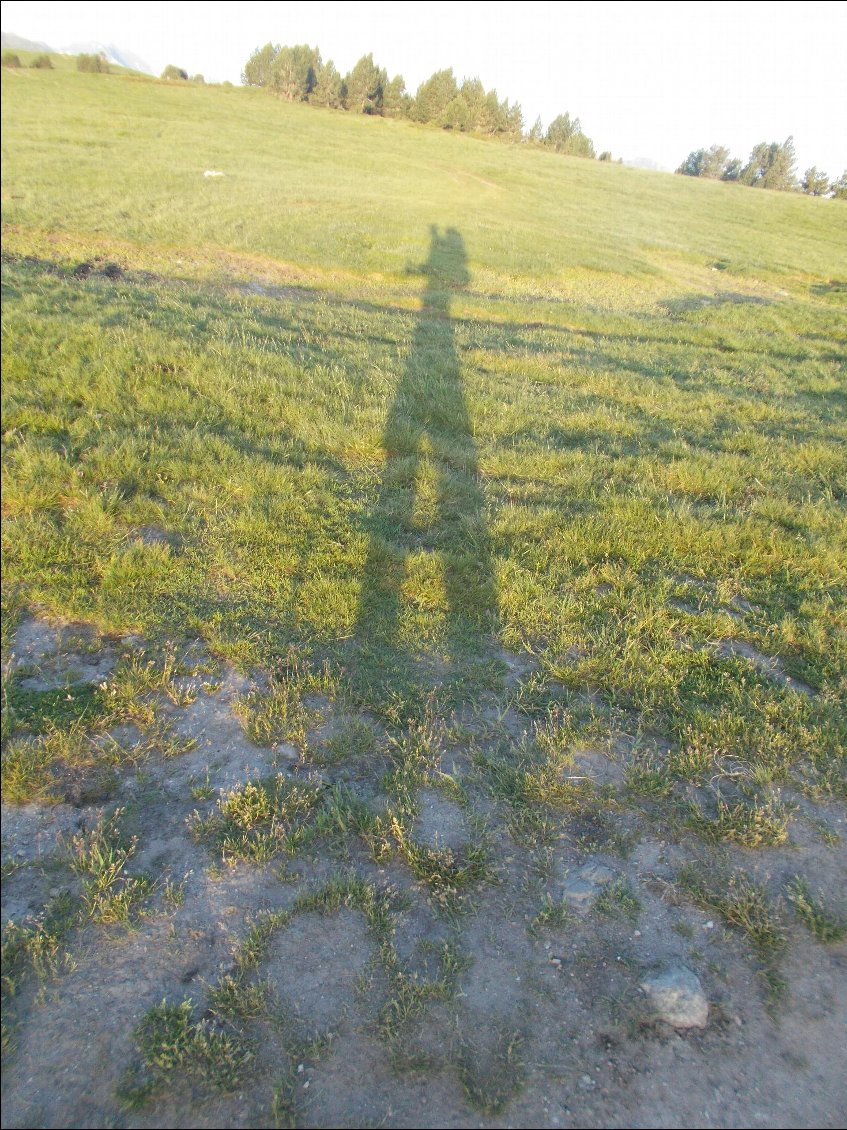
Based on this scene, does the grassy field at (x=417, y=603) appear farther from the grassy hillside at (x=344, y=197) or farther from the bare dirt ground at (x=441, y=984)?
the grassy hillside at (x=344, y=197)

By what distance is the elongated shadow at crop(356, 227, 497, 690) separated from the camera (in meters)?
4.54

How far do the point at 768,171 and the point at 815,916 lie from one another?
387 feet

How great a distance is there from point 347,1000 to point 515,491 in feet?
15.6

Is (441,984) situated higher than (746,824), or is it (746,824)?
(746,824)

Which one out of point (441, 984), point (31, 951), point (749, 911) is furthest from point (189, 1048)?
point (749, 911)

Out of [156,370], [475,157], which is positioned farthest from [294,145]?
[156,370]

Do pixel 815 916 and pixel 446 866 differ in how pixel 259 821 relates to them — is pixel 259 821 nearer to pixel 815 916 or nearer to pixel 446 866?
pixel 446 866

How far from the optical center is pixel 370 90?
81.6 m

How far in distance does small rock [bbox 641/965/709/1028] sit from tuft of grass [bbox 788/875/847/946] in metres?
0.68

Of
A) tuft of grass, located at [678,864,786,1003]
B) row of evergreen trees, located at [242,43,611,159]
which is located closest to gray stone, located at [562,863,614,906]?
tuft of grass, located at [678,864,786,1003]

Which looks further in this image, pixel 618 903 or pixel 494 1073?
pixel 618 903

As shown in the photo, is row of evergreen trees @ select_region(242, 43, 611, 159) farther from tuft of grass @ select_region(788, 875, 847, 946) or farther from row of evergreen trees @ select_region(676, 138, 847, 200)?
tuft of grass @ select_region(788, 875, 847, 946)

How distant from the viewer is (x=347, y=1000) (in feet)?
8.44

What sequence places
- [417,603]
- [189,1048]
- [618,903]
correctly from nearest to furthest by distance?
1. [189,1048]
2. [618,903]
3. [417,603]
